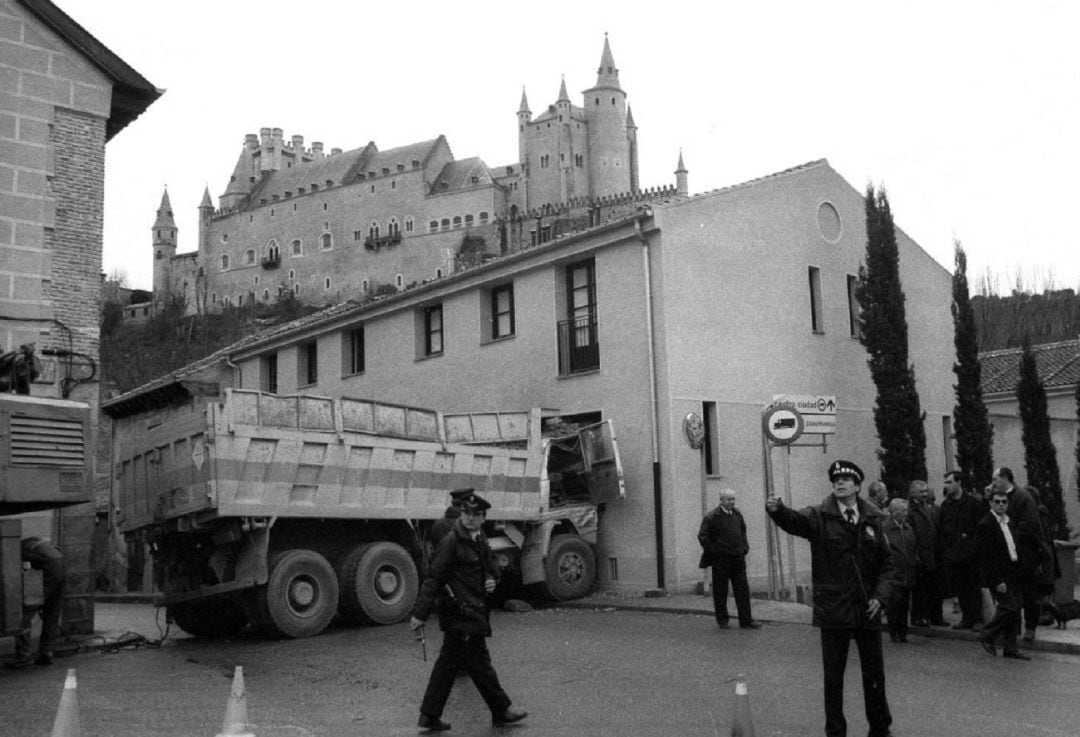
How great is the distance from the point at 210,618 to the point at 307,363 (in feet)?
46.1

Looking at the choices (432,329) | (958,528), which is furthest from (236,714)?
(432,329)

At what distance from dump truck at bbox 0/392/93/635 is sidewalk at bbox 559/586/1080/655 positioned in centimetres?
799

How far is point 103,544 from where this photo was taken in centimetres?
3616

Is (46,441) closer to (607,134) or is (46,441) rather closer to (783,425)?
(783,425)

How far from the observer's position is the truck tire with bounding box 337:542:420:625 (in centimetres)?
1480

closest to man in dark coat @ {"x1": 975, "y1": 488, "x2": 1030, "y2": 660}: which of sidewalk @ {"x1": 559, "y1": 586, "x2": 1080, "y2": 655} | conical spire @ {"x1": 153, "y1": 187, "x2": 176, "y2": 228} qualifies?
sidewalk @ {"x1": 559, "y1": 586, "x2": 1080, "y2": 655}

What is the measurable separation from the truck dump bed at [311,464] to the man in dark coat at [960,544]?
6314mm

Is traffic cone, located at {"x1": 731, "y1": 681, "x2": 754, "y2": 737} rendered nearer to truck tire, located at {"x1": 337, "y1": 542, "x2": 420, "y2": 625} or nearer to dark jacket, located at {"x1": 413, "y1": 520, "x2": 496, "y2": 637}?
dark jacket, located at {"x1": 413, "y1": 520, "x2": 496, "y2": 637}

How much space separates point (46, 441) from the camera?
38.1 ft

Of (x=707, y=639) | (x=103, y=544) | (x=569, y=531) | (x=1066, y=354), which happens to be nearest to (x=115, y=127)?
(x=569, y=531)

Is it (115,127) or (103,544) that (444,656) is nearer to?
(115,127)

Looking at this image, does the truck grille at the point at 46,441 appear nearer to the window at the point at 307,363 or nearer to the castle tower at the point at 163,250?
the window at the point at 307,363

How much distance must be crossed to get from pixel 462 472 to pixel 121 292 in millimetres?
124759

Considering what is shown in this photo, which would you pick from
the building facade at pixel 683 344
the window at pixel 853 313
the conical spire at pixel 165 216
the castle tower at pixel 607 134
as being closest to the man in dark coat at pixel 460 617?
the building facade at pixel 683 344
